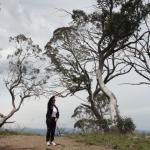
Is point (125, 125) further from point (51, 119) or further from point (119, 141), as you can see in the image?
point (51, 119)

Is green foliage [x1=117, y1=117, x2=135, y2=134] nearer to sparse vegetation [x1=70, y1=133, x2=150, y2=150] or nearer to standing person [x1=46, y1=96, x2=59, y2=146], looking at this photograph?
sparse vegetation [x1=70, y1=133, x2=150, y2=150]

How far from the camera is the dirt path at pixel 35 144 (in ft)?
51.6

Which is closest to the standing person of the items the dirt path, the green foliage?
the dirt path

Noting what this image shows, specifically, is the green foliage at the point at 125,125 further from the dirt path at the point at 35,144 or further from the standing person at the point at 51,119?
the standing person at the point at 51,119

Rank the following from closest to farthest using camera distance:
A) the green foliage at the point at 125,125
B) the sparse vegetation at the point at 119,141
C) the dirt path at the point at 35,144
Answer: the dirt path at the point at 35,144
the sparse vegetation at the point at 119,141
the green foliage at the point at 125,125

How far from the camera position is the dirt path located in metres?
15.7

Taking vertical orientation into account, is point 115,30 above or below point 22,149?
above

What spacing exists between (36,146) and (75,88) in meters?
19.5

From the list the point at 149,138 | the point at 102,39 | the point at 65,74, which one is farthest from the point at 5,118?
the point at 149,138

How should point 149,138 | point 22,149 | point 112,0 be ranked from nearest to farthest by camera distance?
1. point 22,149
2. point 149,138
3. point 112,0

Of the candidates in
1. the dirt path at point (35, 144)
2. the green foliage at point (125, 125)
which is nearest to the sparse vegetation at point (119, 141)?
the dirt path at point (35, 144)

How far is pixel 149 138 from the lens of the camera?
18516mm

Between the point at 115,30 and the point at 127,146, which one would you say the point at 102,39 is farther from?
the point at 127,146

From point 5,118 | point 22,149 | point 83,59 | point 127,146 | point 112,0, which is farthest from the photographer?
point 5,118
